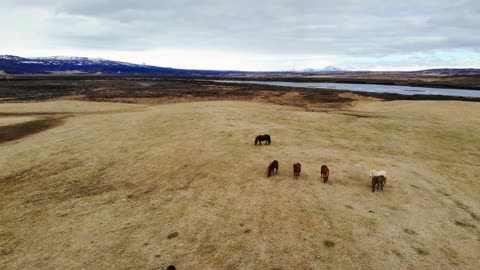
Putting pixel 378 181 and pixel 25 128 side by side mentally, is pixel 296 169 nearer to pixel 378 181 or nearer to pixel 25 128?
pixel 378 181

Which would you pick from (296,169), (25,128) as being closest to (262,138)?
(296,169)

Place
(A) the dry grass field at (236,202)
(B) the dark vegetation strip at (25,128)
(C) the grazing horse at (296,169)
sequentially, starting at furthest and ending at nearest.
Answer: (B) the dark vegetation strip at (25,128) → (C) the grazing horse at (296,169) → (A) the dry grass field at (236,202)

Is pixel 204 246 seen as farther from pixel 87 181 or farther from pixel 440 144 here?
pixel 440 144

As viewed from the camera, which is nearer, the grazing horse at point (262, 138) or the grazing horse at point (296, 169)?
the grazing horse at point (296, 169)

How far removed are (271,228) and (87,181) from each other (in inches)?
420

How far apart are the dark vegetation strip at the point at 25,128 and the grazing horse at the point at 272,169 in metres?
22.6

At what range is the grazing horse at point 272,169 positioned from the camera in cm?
1606

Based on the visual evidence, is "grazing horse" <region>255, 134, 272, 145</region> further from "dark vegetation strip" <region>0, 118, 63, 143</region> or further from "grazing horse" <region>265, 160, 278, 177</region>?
"dark vegetation strip" <region>0, 118, 63, 143</region>

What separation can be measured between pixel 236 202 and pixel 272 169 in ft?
10.8

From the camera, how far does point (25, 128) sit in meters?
31.0

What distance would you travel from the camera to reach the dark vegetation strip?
28.2m

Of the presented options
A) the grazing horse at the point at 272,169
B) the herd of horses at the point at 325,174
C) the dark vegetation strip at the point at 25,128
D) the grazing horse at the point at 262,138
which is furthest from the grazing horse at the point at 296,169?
the dark vegetation strip at the point at 25,128

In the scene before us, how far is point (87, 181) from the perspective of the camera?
17.5 m

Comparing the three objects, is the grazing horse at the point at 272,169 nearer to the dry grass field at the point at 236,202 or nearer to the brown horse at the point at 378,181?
the dry grass field at the point at 236,202
